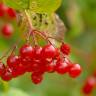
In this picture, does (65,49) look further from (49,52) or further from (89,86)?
(89,86)

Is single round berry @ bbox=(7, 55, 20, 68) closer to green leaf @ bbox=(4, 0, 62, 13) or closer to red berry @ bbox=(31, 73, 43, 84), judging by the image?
red berry @ bbox=(31, 73, 43, 84)

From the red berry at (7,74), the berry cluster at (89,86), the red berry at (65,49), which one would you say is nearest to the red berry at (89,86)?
the berry cluster at (89,86)

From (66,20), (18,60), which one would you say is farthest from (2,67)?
(66,20)

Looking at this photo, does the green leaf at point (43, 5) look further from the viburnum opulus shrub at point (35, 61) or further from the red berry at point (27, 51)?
the red berry at point (27, 51)

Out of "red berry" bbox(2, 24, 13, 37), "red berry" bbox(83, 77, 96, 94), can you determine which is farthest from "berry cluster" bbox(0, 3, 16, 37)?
"red berry" bbox(83, 77, 96, 94)

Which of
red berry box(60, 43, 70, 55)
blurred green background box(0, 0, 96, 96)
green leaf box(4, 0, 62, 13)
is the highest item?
green leaf box(4, 0, 62, 13)

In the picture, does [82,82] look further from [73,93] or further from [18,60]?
[18,60]

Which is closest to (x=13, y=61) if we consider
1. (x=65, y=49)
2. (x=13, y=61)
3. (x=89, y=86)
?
(x=13, y=61)
